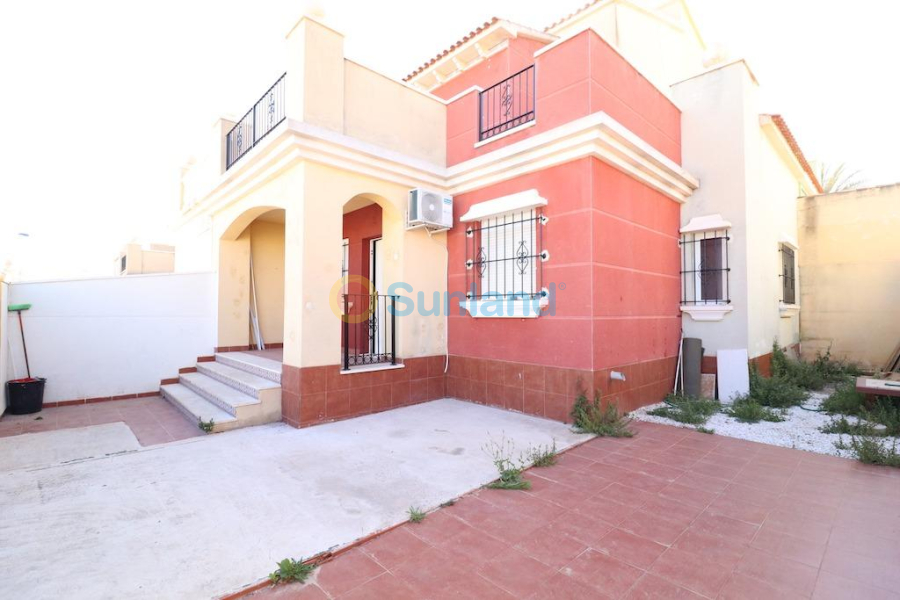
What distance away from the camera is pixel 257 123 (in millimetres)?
6961

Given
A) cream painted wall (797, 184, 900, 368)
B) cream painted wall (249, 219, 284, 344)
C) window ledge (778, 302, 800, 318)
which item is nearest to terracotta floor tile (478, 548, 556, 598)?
cream painted wall (249, 219, 284, 344)

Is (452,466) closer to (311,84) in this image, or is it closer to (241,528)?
(241,528)

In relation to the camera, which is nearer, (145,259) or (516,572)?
(516,572)

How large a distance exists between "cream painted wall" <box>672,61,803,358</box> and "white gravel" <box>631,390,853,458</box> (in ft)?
4.09

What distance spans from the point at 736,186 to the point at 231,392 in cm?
847

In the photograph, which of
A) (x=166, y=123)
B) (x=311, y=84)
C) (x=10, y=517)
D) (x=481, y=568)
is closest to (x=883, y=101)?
(x=311, y=84)

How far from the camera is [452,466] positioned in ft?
12.3

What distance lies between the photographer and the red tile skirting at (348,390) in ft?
16.5

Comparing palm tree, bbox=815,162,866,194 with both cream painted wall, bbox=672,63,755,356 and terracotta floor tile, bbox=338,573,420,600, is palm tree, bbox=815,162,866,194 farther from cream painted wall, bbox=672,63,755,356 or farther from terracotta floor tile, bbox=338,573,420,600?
terracotta floor tile, bbox=338,573,420,600

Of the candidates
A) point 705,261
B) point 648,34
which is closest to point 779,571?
point 705,261

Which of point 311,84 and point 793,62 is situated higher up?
point 793,62

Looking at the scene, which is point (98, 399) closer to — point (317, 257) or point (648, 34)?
point (317, 257)

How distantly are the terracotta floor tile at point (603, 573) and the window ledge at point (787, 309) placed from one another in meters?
7.96

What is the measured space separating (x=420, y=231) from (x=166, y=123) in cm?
1200
